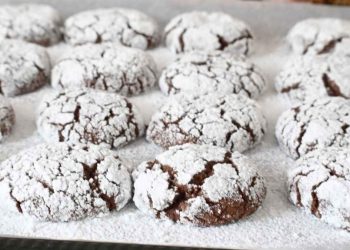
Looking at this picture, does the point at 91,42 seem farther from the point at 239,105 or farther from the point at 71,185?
the point at 71,185

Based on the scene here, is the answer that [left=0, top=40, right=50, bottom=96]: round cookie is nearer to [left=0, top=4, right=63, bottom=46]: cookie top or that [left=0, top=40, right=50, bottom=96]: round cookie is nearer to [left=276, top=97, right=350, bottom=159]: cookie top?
[left=0, top=4, right=63, bottom=46]: cookie top

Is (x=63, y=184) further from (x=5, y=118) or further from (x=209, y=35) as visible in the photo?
(x=209, y=35)

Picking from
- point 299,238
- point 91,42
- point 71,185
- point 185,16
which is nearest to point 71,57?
point 91,42

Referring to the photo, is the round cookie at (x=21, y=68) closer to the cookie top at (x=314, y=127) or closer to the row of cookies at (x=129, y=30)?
the row of cookies at (x=129, y=30)

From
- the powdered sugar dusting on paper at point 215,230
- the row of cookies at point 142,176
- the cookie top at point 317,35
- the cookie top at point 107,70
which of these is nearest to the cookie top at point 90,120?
the row of cookies at point 142,176

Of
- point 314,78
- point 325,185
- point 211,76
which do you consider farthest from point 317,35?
point 325,185
